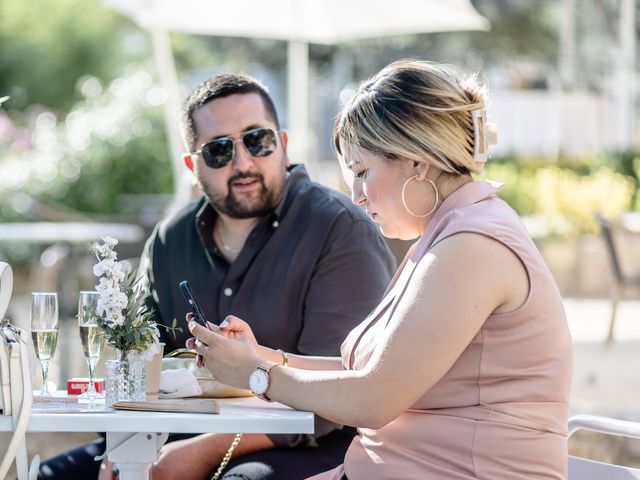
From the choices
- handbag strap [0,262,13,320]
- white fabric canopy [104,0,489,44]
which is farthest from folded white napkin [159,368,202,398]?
white fabric canopy [104,0,489,44]

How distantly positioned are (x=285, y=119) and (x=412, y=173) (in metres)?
19.7

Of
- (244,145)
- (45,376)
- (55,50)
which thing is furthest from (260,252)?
(55,50)

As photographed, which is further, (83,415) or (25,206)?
(25,206)

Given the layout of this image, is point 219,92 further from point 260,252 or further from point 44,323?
point 44,323

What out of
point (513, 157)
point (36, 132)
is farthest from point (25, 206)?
point (513, 157)

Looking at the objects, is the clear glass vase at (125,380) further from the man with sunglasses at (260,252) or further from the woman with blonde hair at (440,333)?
the man with sunglasses at (260,252)

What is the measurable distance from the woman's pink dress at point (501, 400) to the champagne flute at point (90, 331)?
763 millimetres

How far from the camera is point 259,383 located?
245 cm

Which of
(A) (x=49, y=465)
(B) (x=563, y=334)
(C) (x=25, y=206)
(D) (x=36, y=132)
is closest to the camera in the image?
(B) (x=563, y=334)

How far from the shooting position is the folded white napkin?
268 centimetres

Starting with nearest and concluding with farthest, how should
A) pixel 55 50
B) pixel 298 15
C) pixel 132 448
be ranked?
pixel 132 448, pixel 298 15, pixel 55 50

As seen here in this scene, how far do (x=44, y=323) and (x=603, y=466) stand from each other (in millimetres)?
1332

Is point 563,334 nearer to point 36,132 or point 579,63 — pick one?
point 36,132

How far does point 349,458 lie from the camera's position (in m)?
2.45
